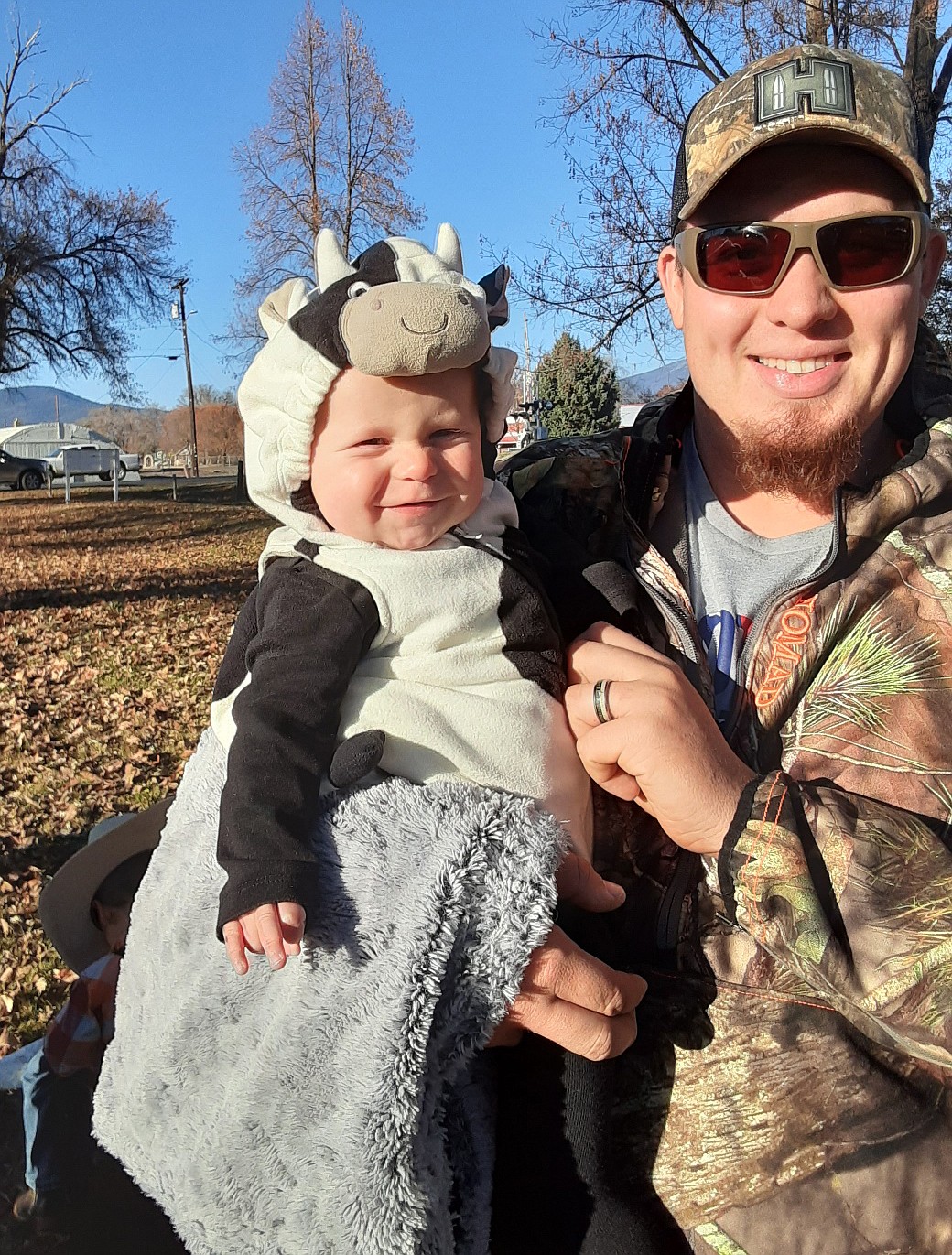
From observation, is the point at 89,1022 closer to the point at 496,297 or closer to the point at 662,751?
the point at 662,751

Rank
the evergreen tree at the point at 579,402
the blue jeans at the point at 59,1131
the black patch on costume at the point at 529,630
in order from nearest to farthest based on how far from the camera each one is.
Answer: the black patch on costume at the point at 529,630
the blue jeans at the point at 59,1131
the evergreen tree at the point at 579,402

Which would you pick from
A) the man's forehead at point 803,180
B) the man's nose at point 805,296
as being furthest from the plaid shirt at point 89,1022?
the man's forehead at point 803,180

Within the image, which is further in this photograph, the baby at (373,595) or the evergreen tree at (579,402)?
the evergreen tree at (579,402)

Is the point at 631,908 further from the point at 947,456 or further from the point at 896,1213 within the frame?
the point at 947,456

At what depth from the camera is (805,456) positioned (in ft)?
6.73

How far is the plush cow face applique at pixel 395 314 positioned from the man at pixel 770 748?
21.9 inches

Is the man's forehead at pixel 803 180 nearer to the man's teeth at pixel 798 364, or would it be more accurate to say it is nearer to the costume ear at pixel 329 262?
the man's teeth at pixel 798 364

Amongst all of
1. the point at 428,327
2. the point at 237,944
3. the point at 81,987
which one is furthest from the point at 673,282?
the point at 81,987

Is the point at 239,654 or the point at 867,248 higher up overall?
Answer: the point at 867,248

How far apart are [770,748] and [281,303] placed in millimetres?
1271

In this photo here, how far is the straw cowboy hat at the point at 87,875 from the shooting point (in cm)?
248

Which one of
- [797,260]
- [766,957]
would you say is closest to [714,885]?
[766,957]

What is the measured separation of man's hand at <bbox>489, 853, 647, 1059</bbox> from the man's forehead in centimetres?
149

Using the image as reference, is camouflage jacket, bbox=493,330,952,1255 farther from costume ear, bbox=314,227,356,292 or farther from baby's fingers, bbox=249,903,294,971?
costume ear, bbox=314,227,356,292
